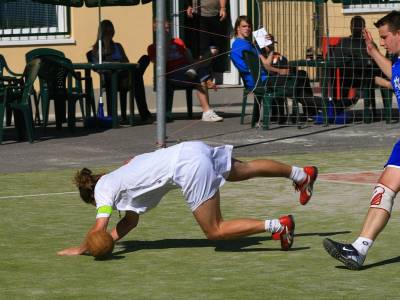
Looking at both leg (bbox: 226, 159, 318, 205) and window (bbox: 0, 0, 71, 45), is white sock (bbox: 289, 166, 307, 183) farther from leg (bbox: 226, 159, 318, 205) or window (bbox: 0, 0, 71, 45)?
window (bbox: 0, 0, 71, 45)

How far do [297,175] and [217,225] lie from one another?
3.09ft

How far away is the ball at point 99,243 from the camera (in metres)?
9.04

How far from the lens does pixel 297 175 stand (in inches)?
387

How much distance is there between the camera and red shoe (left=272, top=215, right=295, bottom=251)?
9242mm

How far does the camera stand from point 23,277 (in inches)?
343

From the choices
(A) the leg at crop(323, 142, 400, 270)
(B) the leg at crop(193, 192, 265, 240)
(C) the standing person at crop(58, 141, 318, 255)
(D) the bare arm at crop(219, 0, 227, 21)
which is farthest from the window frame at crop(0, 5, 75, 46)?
(A) the leg at crop(323, 142, 400, 270)

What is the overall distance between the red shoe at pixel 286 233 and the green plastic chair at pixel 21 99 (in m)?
7.91

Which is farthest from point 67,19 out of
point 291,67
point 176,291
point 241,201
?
point 176,291

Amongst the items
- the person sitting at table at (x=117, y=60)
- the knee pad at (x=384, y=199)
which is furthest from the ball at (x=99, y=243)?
the person sitting at table at (x=117, y=60)

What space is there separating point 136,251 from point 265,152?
6.18m

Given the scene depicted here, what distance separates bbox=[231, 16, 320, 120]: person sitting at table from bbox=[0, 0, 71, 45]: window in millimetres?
7019

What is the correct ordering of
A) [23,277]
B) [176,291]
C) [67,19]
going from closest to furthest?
1. [176,291]
2. [23,277]
3. [67,19]

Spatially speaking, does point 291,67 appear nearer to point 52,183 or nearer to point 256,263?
point 52,183

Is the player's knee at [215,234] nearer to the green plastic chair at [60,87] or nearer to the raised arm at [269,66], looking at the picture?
the raised arm at [269,66]
